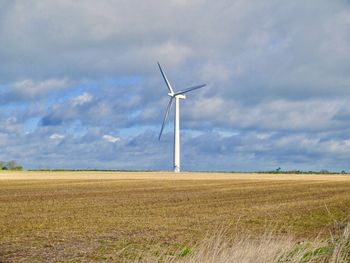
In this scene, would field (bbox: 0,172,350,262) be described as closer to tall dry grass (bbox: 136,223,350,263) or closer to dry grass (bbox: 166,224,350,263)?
tall dry grass (bbox: 136,223,350,263)

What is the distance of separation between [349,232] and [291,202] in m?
25.2

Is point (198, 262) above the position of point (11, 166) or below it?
below

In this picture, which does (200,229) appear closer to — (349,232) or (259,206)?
(349,232)

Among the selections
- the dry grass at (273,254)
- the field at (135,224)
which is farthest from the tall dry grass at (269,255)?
the field at (135,224)

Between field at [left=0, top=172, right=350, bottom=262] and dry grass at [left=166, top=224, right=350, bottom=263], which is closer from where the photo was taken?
dry grass at [left=166, top=224, right=350, bottom=263]

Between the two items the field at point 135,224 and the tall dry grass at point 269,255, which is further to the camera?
the field at point 135,224

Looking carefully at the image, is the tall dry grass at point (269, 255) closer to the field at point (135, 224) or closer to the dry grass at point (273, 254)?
the dry grass at point (273, 254)

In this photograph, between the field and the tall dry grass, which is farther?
the field

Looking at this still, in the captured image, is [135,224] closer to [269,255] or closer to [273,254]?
[273,254]

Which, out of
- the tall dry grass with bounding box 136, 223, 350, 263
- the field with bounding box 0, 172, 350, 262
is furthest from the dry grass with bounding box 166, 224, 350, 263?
the field with bounding box 0, 172, 350, 262

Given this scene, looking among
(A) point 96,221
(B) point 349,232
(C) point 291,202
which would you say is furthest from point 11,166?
(B) point 349,232

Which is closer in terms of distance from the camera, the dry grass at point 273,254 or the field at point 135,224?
the dry grass at point 273,254

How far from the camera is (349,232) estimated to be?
16.8m

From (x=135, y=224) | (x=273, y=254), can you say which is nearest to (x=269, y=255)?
(x=273, y=254)
